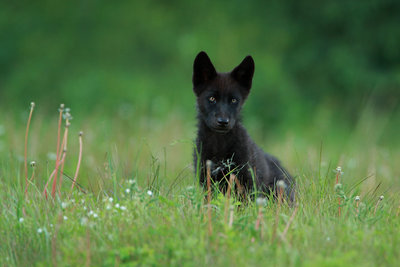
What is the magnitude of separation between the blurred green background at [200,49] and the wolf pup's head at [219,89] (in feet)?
21.4

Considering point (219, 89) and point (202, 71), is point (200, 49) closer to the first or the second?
point (202, 71)

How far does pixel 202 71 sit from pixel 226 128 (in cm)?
→ 76

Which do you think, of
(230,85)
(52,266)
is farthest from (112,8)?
(52,266)

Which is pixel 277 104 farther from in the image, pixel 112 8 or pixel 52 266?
pixel 52 266

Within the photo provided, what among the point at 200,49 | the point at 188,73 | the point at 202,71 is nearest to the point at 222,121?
the point at 202,71

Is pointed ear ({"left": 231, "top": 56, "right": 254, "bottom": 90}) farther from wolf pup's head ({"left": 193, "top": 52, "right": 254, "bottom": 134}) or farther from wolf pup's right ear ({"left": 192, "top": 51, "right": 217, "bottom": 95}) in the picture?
wolf pup's right ear ({"left": 192, "top": 51, "right": 217, "bottom": 95})

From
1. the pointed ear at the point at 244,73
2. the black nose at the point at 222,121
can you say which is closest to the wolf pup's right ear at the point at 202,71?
the pointed ear at the point at 244,73

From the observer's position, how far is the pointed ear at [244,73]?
519 cm

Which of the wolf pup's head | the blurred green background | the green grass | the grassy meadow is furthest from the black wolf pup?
the blurred green background

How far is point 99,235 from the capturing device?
3207 millimetres

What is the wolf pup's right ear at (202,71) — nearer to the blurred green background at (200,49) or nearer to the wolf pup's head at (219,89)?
the wolf pup's head at (219,89)

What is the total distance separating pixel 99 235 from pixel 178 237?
0.55m

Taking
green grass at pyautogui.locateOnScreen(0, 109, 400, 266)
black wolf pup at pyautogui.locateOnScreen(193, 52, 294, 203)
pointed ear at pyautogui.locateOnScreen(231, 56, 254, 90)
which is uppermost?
pointed ear at pyautogui.locateOnScreen(231, 56, 254, 90)

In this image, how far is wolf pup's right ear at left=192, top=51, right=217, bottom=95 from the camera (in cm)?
511
